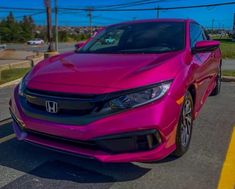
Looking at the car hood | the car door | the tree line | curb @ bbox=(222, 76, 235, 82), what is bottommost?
the tree line

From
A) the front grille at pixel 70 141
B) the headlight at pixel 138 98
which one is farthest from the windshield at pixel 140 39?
the front grille at pixel 70 141

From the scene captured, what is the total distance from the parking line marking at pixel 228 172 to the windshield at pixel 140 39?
1336 millimetres

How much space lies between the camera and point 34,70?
3.88m

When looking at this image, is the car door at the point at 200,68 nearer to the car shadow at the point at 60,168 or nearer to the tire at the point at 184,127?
the tire at the point at 184,127

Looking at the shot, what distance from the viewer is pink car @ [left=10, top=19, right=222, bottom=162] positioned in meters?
3.04

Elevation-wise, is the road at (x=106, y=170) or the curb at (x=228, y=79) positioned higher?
the road at (x=106, y=170)

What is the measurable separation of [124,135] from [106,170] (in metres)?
0.66

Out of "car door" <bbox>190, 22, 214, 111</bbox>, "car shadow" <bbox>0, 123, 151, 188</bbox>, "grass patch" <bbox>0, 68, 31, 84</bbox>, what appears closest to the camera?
"car shadow" <bbox>0, 123, 151, 188</bbox>

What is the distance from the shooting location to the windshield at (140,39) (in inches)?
169

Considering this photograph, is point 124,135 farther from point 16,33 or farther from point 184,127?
point 16,33

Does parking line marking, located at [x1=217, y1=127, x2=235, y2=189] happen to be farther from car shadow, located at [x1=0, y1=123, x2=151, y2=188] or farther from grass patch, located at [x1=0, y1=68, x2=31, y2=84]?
grass patch, located at [x1=0, y1=68, x2=31, y2=84]

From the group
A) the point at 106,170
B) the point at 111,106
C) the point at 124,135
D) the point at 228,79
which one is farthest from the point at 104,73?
the point at 228,79

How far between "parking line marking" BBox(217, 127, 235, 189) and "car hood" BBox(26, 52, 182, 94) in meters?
1.08

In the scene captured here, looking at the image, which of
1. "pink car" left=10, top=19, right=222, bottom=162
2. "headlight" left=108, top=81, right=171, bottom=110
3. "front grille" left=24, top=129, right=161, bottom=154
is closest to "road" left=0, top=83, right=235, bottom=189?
"pink car" left=10, top=19, right=222, bottom=162
